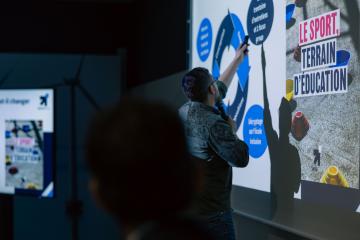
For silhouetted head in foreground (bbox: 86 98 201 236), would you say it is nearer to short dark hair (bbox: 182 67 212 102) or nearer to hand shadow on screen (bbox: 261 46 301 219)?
short dark hair (bbox: 182 67 212 102)

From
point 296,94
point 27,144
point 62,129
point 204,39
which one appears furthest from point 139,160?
point 62,129

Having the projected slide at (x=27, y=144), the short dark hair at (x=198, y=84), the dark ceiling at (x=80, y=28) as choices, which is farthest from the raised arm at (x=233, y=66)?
the dark ceiling at (x=80, y=28)

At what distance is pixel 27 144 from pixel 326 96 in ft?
8.25

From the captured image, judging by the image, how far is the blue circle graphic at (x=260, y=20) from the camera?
266cm

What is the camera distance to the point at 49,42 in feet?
18.8

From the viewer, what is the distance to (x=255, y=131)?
2799 mm

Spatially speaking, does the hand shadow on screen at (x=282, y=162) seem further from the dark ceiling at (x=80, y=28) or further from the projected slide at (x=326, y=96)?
the dark ceiling at (x=80, y=28)

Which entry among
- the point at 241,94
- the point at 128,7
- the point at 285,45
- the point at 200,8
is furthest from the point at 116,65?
the point at 285,45

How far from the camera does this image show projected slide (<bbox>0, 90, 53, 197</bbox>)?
156 inches

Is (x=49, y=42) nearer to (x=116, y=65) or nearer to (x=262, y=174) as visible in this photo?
(x=116, y=65)

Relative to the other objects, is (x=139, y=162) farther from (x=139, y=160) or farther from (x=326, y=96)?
(x=326, y=96)

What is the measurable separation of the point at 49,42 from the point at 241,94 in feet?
10.7

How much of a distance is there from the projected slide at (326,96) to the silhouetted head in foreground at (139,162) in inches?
54.8

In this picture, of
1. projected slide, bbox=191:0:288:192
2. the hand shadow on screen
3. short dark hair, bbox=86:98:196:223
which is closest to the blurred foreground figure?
short dark hair, bbox=86:98:196:223
